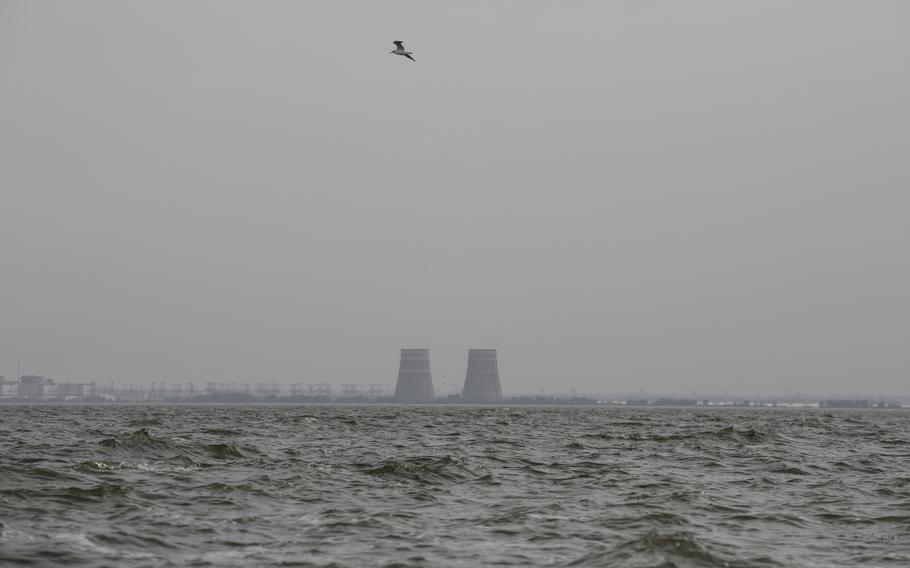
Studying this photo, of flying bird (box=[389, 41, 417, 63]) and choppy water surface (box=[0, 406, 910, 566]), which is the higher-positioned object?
flying bird (box=[389, 41, 417, 63])

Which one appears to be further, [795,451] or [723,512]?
[795,451]

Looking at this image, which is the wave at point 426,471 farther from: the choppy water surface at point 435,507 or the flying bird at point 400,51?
the flying bird at point 400,51

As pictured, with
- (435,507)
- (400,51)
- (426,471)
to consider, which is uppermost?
(400,51)

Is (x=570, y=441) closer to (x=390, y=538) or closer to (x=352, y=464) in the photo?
(x=352, y=464)

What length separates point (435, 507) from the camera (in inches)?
1161

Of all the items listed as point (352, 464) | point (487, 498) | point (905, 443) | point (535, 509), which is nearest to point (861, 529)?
point (535, 509)

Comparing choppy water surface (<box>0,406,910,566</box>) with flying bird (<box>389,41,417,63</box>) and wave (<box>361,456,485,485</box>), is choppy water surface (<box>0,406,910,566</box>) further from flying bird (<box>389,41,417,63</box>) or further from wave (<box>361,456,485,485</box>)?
flying bird (<box>389,41,417,63</box>)

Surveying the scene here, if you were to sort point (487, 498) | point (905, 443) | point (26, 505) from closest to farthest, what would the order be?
1. point (26, 505)
2. point (487, 498)
3. point (905, 443)

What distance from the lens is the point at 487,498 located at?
3166 centimetres

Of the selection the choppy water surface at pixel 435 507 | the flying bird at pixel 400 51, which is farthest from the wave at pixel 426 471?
the flying bird at pixel 400 51

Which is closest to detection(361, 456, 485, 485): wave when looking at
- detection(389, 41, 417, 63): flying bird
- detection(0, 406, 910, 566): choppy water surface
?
detection(0, 406, 910, 566): choppy water surface

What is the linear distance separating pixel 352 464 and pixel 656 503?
579 inches

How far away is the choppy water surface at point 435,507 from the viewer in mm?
22172

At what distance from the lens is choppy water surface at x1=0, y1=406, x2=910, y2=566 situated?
873 inches
